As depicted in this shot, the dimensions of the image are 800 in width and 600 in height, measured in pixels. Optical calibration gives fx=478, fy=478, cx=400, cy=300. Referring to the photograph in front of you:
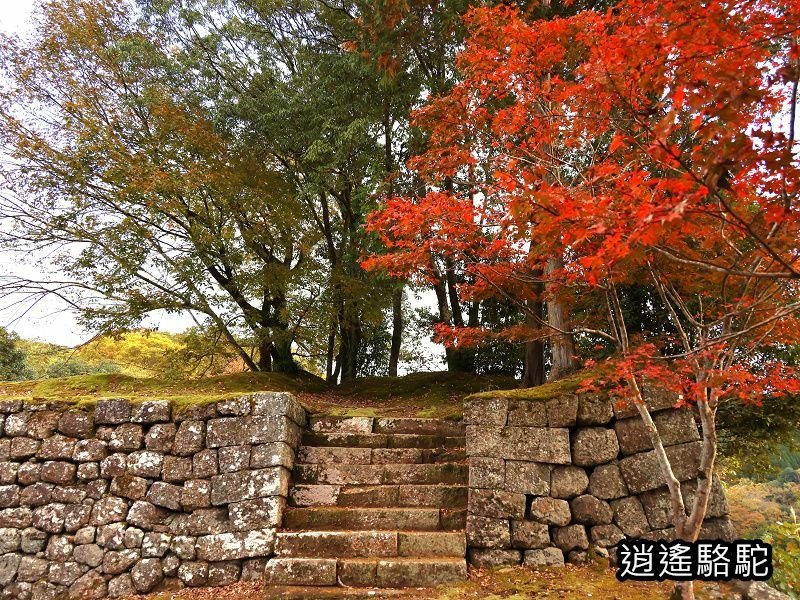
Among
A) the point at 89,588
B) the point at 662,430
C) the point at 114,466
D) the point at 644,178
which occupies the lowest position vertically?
the point at 89,588

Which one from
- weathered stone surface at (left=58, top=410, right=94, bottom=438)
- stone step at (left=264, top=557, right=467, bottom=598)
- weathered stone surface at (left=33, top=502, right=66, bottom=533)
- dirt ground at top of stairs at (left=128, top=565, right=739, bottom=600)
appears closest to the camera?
dirt ground at top of stairs at (left=128, top=565, right=739, bottom=600)

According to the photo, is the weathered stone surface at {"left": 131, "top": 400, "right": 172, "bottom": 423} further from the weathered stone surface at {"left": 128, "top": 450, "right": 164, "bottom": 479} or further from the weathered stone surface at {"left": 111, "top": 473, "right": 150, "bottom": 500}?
the weathered stone surface at {"left": 111, "top": 473, "right": 150, "bottom": 500}

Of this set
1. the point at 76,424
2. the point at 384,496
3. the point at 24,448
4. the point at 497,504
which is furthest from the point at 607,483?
the point at 24,448

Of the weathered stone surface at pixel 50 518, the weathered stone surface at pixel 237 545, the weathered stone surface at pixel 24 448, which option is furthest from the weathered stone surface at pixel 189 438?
the weathered stone surface at pixel 24 448

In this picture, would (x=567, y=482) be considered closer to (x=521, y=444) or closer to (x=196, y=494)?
(x=521, y=444)

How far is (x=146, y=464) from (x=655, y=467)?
5.43 metres

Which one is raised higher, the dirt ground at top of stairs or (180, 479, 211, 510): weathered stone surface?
(180, 479, 211, 510): weathered stone surface

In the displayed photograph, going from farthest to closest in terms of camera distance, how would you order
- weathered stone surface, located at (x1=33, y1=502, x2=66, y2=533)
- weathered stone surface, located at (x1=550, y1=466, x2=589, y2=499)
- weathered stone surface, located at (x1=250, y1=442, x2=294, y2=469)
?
weathered stone surface, located at (x1=33, y1=502, x2=66, y2=533), weathered stone surface, located at (x1=250, y1=442, x2=294, y2=469), weathered stone surface, located at (x1=550, y1=466, x2=589, y2=499)

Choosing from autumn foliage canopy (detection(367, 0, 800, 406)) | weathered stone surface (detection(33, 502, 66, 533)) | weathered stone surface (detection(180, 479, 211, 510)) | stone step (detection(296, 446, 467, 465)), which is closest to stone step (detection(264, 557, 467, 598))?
weathered stone surface (detection(180, 479, 211, 510))

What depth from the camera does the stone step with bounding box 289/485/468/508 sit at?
523 cm

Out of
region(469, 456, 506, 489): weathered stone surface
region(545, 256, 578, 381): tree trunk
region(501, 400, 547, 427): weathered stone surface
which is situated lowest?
region(469, 456, 506, 489): weathered stone surface

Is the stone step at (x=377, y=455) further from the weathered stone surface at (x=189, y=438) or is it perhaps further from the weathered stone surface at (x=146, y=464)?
the weathered stone surface at (x=146, y=464)

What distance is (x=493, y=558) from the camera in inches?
183

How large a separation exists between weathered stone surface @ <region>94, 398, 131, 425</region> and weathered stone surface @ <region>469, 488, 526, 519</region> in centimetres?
404
